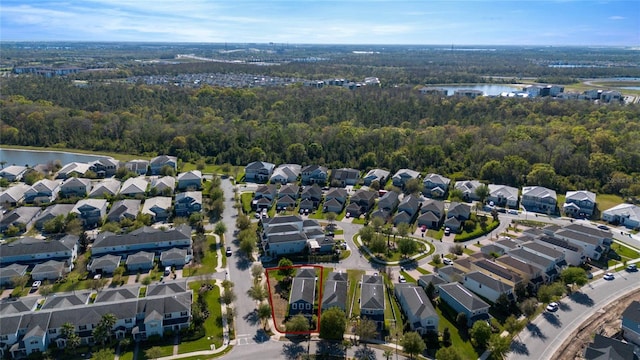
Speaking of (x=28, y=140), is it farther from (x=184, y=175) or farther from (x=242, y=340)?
(x=242, y=340)

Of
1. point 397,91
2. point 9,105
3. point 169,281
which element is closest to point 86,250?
point 169,281

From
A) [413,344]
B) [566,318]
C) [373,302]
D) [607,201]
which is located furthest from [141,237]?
[607,201]

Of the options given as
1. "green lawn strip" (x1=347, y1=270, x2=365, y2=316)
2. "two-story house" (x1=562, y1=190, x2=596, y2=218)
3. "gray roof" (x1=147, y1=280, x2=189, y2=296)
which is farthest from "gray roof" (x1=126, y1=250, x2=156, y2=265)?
"two-story house" (x1=562, y1=190, x2=596, y2=218)

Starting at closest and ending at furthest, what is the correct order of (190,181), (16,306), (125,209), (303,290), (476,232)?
(16,306), (303,290), (476,232), (125,209), (190,181)

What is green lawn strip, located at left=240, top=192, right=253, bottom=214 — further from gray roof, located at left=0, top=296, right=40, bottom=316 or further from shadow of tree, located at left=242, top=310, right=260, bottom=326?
gray roof, located at left=0, top=296, right=40, bottom=316

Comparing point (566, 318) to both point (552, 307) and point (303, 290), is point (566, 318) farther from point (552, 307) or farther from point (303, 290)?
point (303, 290)

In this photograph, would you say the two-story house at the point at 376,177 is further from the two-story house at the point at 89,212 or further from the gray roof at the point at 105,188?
the two-story house at the point at 89,212
